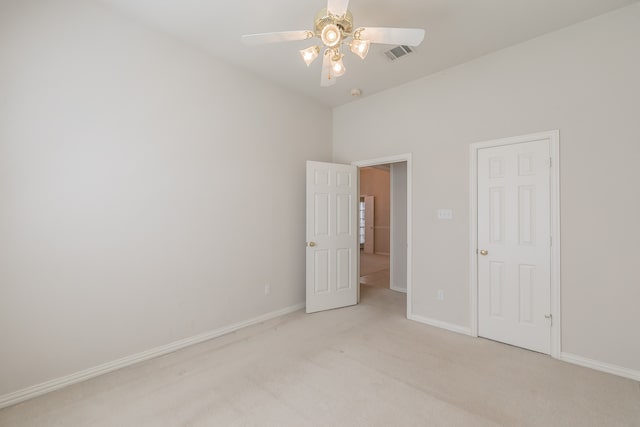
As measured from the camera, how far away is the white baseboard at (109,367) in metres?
2.04

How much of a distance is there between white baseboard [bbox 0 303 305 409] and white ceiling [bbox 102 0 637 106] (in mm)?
3035

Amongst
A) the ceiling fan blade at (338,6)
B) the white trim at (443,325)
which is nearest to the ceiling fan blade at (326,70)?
the ceiling fan blade at (338,6)

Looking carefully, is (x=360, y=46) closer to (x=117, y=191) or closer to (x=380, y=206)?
(x=117, y=191)

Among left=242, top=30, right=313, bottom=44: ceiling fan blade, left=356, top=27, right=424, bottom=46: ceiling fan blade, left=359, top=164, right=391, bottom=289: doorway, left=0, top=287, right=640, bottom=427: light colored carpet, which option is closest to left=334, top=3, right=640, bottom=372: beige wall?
left=0, top=287, right=640, bottom=427: light colored carpet

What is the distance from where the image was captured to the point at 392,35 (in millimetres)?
1947

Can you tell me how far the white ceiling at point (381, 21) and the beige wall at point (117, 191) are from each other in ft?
0.92

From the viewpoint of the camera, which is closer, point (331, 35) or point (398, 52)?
point (331, 35)

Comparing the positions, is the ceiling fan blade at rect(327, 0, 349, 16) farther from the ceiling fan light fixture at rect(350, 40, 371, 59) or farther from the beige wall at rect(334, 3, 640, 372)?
the beige wall at rect(334, 3, 640, 372)

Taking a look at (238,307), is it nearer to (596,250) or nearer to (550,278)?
(550,278)

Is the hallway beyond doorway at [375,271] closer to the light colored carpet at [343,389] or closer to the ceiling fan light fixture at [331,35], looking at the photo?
the light colored carpet at [343,389]

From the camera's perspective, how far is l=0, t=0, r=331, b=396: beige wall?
6.77 ft

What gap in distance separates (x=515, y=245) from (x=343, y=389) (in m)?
2.23

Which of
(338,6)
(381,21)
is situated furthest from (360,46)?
(381,21)

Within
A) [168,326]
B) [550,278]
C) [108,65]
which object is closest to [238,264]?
[168,326]
